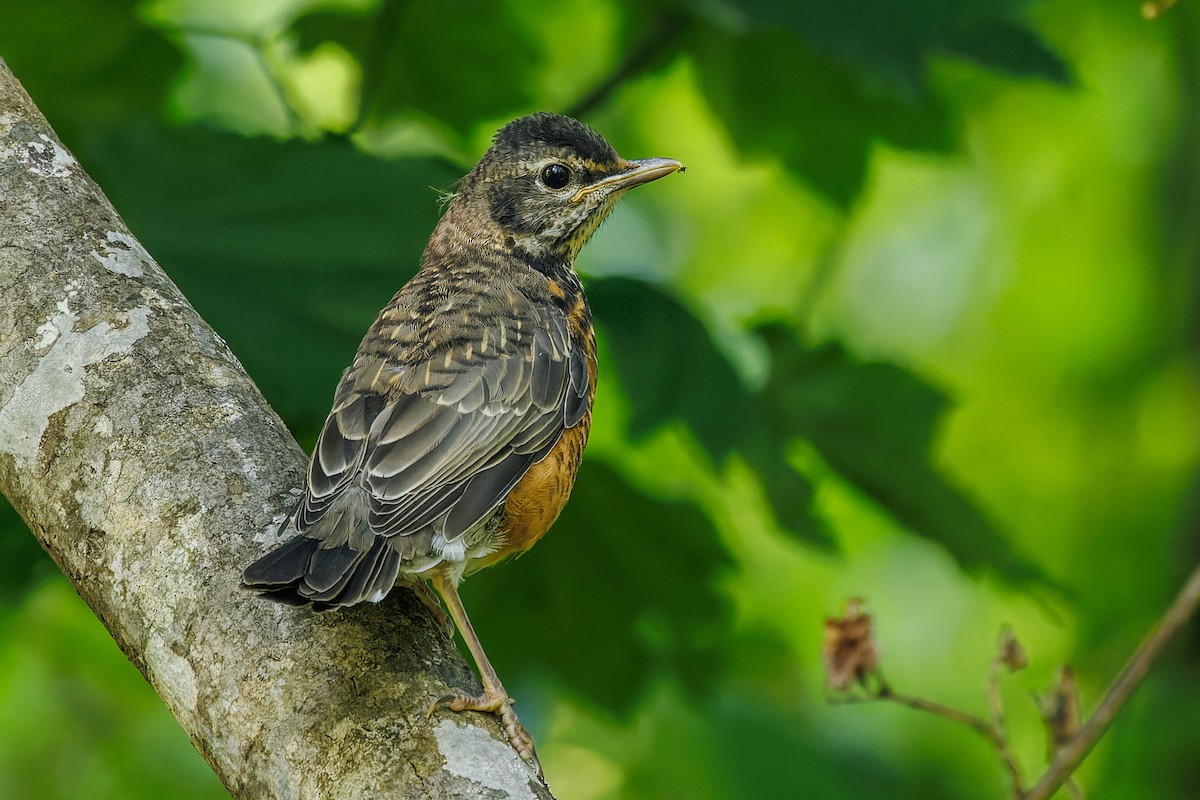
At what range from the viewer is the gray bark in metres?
2.17

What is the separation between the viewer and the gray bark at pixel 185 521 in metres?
2.17

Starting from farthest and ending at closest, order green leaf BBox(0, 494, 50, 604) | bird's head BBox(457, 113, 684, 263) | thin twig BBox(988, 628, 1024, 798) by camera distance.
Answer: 1. bird's head BBox(457, 113, 684, 263)
2. green leaf BBox(0, 494, 50, 604)
3. thin twig BBox(988, 628, 1024, 798)

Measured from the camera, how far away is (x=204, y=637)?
2326 millimetres

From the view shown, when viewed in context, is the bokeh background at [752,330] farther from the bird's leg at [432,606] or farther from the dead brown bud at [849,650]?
the bird's leg at [432,606]

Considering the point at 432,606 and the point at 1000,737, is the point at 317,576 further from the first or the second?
the point at 1000,737

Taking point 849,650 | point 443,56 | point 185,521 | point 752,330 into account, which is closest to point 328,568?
point 185,521

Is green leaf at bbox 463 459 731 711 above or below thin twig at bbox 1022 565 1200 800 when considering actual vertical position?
below

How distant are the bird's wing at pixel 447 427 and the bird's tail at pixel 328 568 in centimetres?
7

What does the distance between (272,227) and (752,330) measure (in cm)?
181

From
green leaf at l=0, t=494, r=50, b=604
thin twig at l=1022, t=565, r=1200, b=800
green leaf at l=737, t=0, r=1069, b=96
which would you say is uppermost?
green leaf at l=737, t=0, r=1069, b=96

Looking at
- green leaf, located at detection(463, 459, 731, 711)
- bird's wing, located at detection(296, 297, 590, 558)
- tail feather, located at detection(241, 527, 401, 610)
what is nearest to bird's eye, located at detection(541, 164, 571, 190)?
bird's wing, located at detection(296, 297, 590, 558)

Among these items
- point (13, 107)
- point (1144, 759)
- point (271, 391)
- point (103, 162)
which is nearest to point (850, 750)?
point (1144, 759)

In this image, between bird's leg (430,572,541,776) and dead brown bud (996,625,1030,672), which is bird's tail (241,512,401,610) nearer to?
bird's leg (430,572,541,776)

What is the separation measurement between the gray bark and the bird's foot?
0.04 metres
